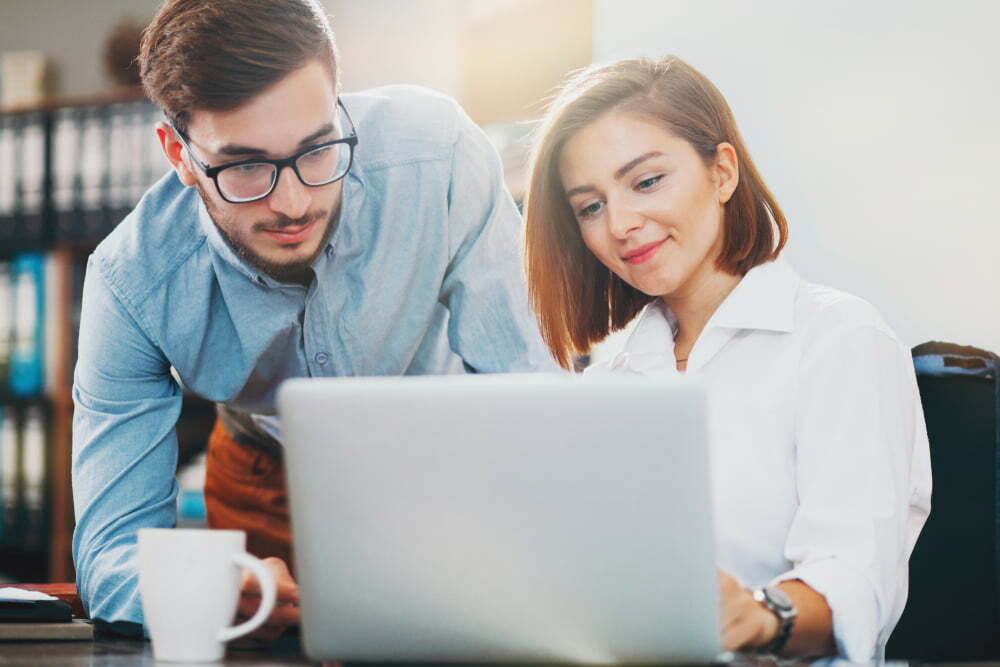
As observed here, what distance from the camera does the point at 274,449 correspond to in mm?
2061

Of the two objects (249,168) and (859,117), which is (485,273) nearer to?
(249,168)

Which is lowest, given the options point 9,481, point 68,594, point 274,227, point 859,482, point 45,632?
point 9,481

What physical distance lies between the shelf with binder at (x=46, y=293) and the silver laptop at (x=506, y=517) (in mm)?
2384

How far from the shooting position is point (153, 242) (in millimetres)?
1648

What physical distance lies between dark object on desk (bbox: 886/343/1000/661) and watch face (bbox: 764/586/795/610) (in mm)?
307

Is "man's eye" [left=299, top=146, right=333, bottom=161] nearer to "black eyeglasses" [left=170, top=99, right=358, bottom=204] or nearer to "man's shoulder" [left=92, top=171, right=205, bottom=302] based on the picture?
"black eyeglasses" [left=170, top=99, right=358, bottom=204]

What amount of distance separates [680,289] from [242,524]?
109cm

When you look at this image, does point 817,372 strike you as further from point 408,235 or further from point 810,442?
point 408,235

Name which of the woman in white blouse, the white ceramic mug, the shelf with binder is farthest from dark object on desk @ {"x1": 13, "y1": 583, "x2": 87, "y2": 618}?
the shelf with binder

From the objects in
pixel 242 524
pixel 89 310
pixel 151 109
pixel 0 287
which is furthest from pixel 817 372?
pixel 0 287

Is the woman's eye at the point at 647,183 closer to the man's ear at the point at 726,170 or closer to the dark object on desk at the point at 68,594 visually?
the man's ear at the point at 726,170

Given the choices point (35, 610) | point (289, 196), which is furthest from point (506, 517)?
point (289, 196)

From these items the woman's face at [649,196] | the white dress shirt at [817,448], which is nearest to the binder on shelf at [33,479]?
the woman's face at [649,196]

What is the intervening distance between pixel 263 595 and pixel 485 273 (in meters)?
0.88
